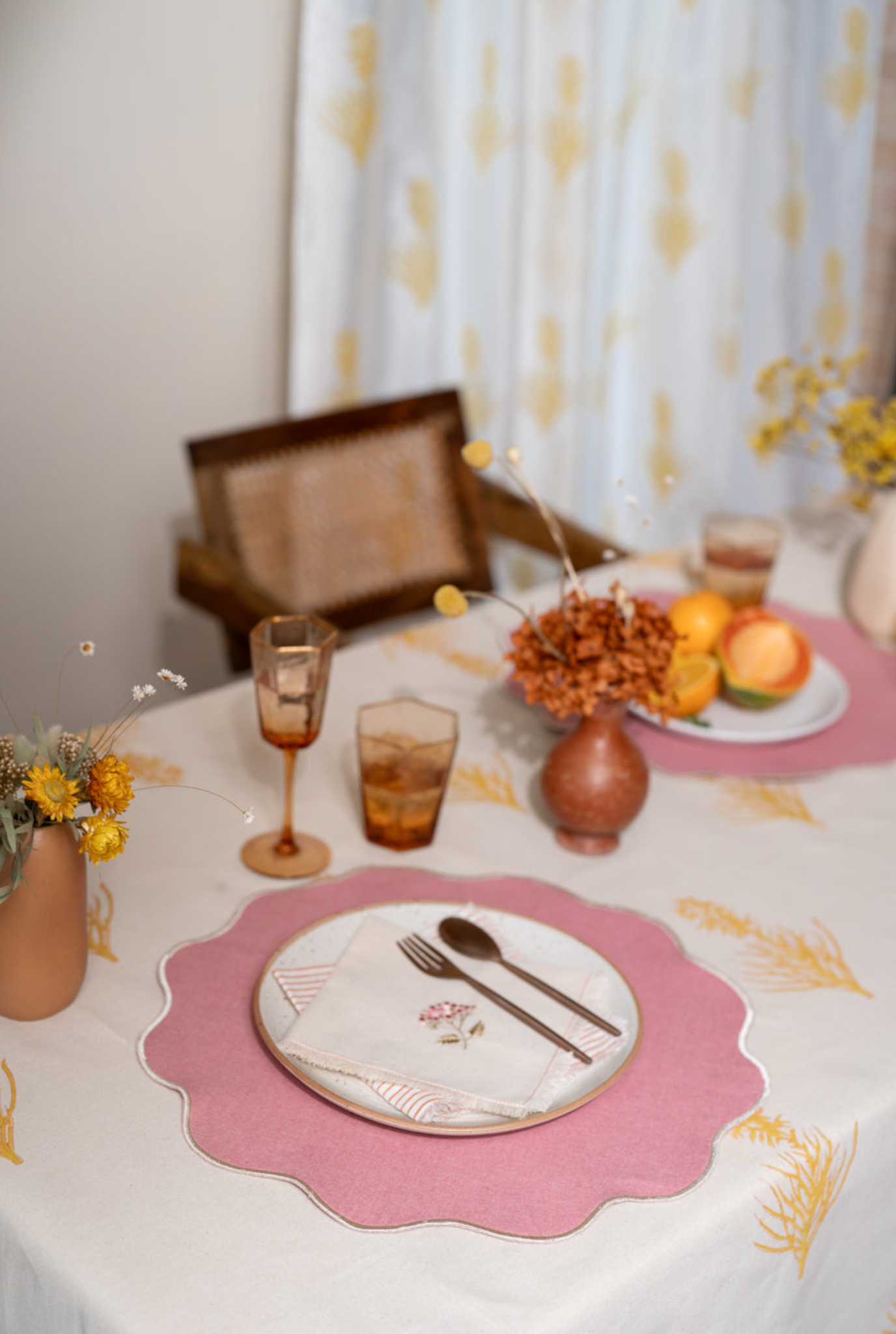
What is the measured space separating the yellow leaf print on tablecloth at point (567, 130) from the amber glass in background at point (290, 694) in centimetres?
157

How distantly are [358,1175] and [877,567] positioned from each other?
1040 millimetres

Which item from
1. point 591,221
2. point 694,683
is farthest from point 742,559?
point 591,221

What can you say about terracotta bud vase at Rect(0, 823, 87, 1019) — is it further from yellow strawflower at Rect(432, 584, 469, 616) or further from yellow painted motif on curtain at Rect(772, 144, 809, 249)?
yellow painted motif on curtain at Rect(772, 144, 809, 249)

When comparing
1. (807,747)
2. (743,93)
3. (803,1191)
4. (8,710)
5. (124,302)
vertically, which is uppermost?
(743,93)

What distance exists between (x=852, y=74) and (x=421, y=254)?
50.0 inches

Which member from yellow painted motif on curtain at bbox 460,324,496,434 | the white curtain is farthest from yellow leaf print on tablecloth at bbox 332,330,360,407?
yellow painted motif on curtain at bbox 460,324,496,434

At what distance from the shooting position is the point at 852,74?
2859 mm

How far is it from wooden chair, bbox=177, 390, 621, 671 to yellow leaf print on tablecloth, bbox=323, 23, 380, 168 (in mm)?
430

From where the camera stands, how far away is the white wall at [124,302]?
1.20 m

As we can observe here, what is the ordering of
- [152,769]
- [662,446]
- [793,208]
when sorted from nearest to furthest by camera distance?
[152,769], [662,446], [793,208]

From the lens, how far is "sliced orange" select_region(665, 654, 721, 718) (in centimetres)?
130

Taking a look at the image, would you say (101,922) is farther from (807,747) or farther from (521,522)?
(521,522)

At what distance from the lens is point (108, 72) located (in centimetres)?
162

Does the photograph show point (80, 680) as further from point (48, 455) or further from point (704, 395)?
point (704, 395)
